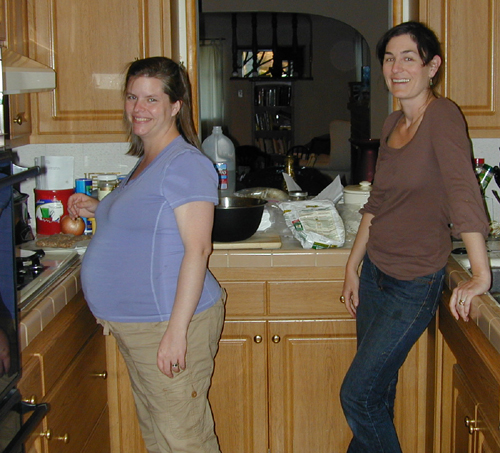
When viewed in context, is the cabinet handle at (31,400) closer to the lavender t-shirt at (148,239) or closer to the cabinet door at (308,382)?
the lavender t-shirt at (148,239)

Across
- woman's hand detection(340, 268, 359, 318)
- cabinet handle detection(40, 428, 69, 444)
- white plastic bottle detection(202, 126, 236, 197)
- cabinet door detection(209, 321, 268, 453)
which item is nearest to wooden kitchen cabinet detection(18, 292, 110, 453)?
cabinet handle detection(40, 428, 69, 444)

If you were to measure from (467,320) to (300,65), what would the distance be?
7397 millimetres

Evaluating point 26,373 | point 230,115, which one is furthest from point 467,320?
point 230,115

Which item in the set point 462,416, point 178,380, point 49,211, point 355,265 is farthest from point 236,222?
point 462,416

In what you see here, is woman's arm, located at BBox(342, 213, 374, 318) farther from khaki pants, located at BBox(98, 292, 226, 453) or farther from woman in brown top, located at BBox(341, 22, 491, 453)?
khaki pants, located at BBox(98, 292, 226, 453)

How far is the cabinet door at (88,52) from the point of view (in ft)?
6.91

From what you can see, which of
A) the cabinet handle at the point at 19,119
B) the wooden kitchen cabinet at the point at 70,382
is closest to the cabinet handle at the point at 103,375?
the wooden kitchen cabinet at the point at 70,382

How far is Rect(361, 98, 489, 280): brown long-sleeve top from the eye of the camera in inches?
53.0

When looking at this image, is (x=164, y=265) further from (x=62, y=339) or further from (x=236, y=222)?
(x=236, y=222)

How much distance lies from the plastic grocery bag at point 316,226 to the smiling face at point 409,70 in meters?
0.55

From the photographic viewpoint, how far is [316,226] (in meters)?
1.99

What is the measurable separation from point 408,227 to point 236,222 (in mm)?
594

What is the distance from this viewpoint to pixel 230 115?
8180mm

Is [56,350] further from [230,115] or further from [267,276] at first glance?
[230,115]
